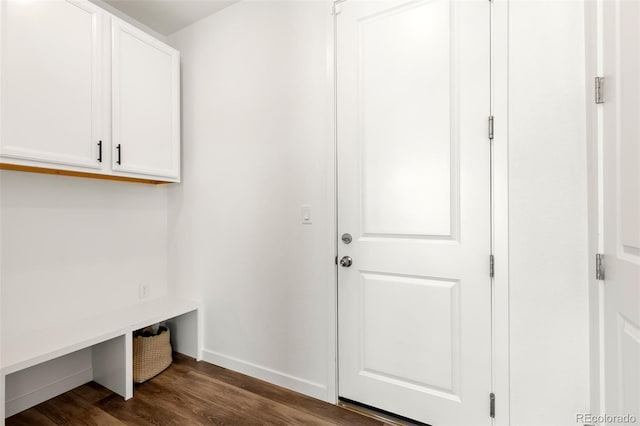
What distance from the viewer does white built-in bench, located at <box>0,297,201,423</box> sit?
154 cm

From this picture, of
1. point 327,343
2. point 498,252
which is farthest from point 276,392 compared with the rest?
point 498,252

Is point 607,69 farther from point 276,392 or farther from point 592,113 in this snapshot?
point 276,392

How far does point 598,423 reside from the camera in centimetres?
116

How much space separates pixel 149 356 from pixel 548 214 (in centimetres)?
249

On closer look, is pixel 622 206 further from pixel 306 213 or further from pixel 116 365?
pixel 116 365

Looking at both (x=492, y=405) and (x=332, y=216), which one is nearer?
(x=492, y=405)

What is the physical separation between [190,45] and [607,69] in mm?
2619

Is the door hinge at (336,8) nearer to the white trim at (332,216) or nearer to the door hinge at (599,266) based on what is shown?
the white trim at (332,216)

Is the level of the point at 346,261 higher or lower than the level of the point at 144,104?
lower

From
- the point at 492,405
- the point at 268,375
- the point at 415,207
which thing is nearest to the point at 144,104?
the point at 415,207

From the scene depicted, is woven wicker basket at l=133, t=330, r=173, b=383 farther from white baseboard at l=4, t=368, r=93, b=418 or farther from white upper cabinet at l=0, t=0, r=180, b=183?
white upper cabinet at l=0, t=0, r=180, b=183

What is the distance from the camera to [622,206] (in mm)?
1008

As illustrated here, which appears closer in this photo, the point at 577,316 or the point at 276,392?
the point at 577,316

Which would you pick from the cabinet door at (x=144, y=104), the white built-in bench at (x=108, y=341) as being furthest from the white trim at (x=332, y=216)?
the cabinet door at (x=144, y=104)
